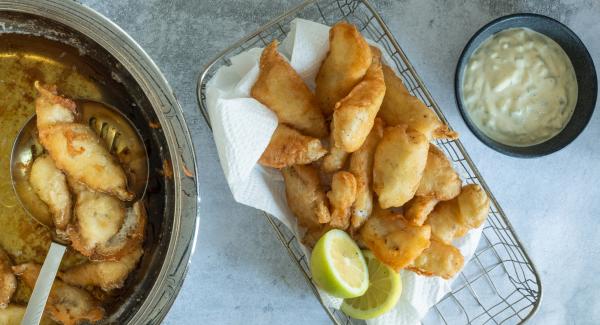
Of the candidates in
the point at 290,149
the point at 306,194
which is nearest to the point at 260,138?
the point at 290,149

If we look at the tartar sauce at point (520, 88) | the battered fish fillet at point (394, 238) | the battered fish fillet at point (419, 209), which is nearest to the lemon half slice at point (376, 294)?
the battered fish fillet at point (394, 238)

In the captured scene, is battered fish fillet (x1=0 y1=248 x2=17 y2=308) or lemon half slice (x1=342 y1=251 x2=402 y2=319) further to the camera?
battered fish fillet (x1=0 y1=248 x2=17 y2=308)

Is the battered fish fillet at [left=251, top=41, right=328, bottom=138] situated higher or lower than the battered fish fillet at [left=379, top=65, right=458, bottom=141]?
higher

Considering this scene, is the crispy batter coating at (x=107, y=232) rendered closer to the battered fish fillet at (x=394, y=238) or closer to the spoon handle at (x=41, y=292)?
the spoon handle at (x=41, y=292)

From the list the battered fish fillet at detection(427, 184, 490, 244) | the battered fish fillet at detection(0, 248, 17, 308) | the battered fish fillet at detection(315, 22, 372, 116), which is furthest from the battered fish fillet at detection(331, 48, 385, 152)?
the battered fish fillet at detection(0, 248, 17, 308)

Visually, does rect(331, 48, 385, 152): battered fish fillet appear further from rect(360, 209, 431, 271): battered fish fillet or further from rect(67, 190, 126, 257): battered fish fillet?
rect(67, 190, 126, 257): battered fish fillet

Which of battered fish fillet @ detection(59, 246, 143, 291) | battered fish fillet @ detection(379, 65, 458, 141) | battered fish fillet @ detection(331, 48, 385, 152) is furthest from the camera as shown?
battered fish fillet @ detection(59, 246, 143, 291)

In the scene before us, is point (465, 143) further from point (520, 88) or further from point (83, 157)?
point (83, 157)
